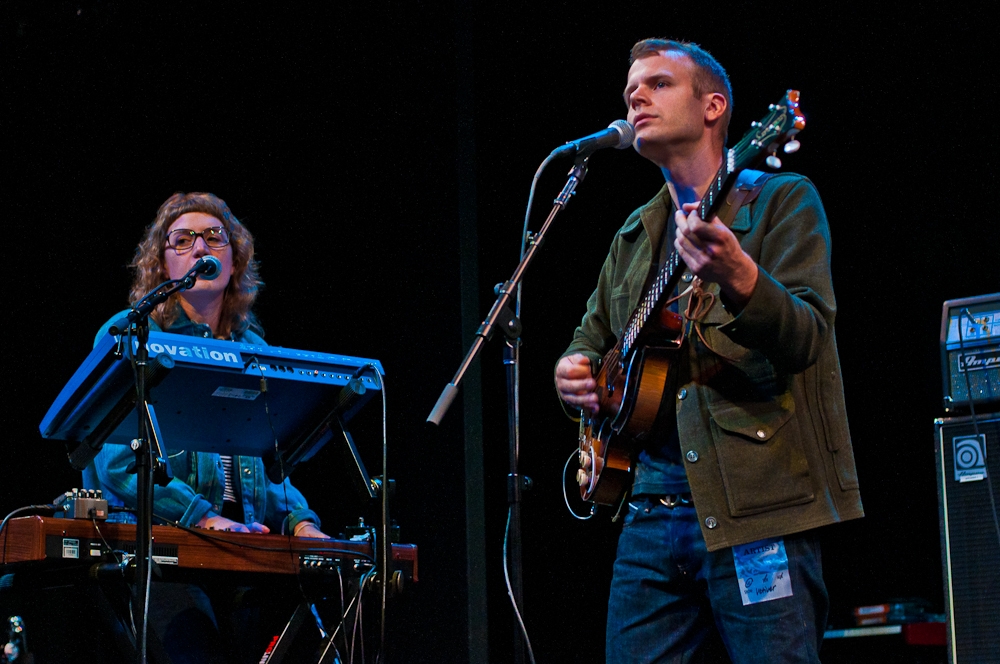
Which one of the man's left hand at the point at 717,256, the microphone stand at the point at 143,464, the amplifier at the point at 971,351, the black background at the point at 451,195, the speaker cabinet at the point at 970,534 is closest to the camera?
the man's left hand at the point at 717,256

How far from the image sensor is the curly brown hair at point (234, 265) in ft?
12.6

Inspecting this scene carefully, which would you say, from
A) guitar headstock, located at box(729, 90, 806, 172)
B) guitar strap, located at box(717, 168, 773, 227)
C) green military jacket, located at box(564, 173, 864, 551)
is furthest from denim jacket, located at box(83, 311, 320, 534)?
guitar headstock, located at box(729, 90, 806, 172)

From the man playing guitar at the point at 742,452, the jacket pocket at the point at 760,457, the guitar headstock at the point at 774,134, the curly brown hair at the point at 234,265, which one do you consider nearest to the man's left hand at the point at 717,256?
the man playing guitar at the point at 742,452

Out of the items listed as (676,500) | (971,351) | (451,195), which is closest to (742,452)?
(676,500)

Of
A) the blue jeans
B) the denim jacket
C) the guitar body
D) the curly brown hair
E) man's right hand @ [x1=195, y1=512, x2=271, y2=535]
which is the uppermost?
the curly brown hair

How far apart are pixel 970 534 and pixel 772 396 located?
1.30 metres

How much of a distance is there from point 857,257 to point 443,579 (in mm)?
2358

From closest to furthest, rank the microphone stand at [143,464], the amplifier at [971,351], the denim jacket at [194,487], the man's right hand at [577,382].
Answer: the man's right hand at [577,382] → the microphone stand at [143,464] → the amplifier at [971,351] → the denim jacket at [194,487]

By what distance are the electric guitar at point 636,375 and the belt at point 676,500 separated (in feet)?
0.47

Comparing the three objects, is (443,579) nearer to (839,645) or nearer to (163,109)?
(839,645)

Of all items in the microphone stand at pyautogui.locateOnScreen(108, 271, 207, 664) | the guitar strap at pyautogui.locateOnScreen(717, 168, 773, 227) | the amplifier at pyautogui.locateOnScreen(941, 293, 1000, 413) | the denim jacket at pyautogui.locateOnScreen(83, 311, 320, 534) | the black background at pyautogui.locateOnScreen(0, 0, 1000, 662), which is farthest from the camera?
the black background at pyautogui.locateOnScreen(0, 0, 1000, 662)

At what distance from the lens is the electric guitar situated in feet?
6.36

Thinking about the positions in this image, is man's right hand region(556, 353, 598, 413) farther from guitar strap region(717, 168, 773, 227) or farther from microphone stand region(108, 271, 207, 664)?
microphone stand region(108, 271, 207, 664)

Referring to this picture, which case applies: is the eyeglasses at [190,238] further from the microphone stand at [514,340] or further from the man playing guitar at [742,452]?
the man playing guitar at [742,452]
